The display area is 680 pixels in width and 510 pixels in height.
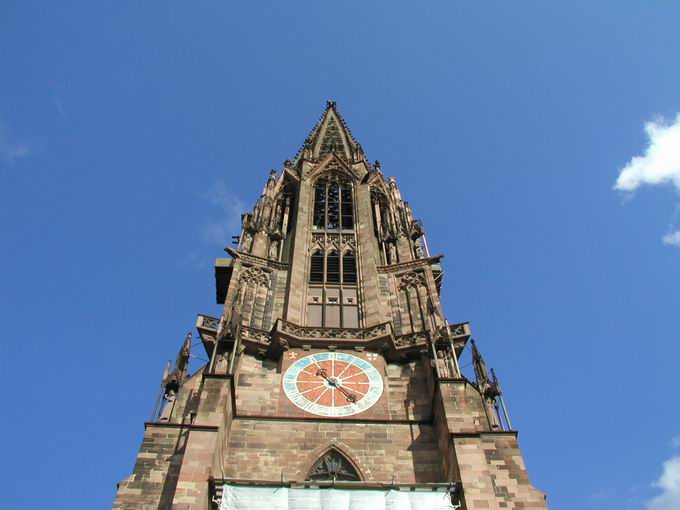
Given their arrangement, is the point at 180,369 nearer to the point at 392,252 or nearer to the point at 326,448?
the point at 326,448

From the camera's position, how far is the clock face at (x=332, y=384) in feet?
59.1

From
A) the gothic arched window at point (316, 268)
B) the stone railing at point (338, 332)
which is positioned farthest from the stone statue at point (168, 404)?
the gothic arched window at point (316, 268)

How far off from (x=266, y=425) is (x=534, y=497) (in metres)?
6.59

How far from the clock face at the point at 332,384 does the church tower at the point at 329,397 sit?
1.5 inches

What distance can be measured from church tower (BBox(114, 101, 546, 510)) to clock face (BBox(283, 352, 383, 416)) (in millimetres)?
37

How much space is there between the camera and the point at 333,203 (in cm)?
3166

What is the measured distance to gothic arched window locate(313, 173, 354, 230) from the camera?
29.8 m

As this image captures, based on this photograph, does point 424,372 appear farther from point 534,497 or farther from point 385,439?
point 534,497

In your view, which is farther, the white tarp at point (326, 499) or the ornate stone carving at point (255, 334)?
the ornate stone carving at point (255, 334)

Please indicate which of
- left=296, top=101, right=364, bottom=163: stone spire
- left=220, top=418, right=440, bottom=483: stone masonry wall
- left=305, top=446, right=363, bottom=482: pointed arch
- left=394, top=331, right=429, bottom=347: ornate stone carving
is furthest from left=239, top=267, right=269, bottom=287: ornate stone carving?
left=296, top=101, right=364, bottom=163: stone spire

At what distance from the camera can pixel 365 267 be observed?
24953mm

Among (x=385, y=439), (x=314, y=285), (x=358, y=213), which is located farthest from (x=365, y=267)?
(x=385, y=439)

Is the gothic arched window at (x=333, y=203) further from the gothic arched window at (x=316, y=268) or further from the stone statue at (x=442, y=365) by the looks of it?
the stone statue at (x=442, y=365)

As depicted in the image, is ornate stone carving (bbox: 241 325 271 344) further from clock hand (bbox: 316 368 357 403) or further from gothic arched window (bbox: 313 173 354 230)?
gothic arched window (bbox: 313 173 354 230)
